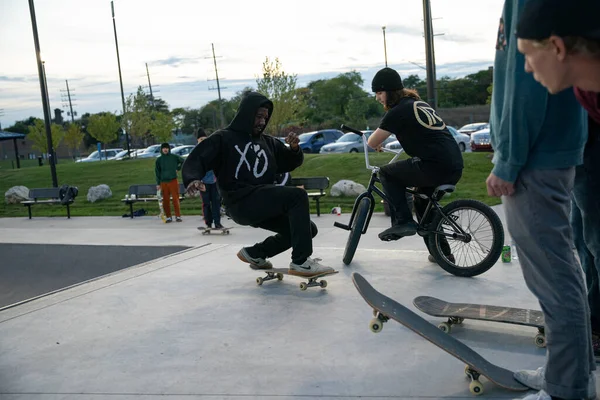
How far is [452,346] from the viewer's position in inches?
127

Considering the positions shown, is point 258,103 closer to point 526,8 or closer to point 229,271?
point 229,271

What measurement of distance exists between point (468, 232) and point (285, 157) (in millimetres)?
1981

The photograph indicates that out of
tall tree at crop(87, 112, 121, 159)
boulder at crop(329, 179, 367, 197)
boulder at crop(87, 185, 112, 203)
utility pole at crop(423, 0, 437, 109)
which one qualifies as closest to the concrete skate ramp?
boulder at crop(329, 179, 367, 197)

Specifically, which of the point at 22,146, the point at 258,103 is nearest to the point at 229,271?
the point at 258,103

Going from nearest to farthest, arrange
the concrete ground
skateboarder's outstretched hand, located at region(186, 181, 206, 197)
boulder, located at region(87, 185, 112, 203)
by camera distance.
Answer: the concrete ground → skateboarder's outstretched hand, located at region(186, 181, 206, 197) → boulder, located at region(87, 185, 112, 203)

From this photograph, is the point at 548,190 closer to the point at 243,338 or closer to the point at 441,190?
the point at 243,338

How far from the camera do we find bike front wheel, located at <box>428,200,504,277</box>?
18.9ft

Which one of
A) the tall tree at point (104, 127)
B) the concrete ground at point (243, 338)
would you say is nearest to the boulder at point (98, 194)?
the concrete ground at point (243, 338)

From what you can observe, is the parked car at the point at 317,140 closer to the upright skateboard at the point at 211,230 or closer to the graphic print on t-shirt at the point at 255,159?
the upright skateboard at the point at 211,230

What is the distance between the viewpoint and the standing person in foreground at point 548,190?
2.66 meters

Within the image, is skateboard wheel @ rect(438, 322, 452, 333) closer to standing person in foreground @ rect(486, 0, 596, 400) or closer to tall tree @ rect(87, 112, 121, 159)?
standing person in foreground @ rect(486, 0, 596, 400)

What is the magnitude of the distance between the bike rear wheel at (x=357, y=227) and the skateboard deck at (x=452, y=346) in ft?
10.3

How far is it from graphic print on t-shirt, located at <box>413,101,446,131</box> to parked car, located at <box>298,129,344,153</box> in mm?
31370

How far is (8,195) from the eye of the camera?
22.3 metres
